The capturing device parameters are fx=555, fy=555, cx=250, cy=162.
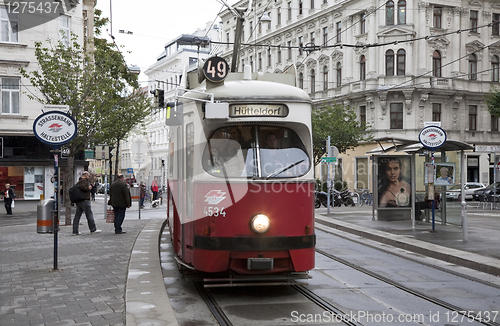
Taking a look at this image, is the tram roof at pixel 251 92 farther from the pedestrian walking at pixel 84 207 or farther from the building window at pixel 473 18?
the building window at pixel 473 18

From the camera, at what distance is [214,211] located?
7.34m

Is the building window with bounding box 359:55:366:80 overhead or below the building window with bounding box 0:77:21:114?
overhead

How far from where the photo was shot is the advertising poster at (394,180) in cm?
1869

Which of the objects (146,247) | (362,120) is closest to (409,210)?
(146,247)

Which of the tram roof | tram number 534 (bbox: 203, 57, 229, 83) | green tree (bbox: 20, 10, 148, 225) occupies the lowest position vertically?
the tram roof

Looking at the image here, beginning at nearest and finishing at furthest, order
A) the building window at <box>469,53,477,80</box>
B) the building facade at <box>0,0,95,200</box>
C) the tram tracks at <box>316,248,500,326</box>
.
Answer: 1. the tram tracks at <box>316,248,500,326</box>
2. the building facade at <box>0,0,95,200</box>
3. the building window at <box>469,53,477,80</box>

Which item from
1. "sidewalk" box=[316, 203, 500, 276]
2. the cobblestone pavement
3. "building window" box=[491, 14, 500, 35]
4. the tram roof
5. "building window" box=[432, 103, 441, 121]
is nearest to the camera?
the cobblestone pavement

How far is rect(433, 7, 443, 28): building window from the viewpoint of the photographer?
43.7 metres

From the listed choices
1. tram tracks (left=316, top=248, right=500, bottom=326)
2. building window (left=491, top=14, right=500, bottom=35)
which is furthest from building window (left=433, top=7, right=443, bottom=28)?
tram tracks (left=316, top=248, right=500, bottom=326)

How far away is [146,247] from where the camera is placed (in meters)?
11.9

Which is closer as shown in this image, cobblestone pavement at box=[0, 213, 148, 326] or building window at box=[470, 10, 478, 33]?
cobblestone pavement at box=[0, 213, 148, 326]

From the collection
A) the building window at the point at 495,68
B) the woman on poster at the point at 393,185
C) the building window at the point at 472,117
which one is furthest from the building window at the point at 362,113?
the woman on poster at the point at 393,185

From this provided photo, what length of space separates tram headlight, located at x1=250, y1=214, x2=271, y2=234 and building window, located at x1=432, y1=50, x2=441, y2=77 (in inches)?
1566

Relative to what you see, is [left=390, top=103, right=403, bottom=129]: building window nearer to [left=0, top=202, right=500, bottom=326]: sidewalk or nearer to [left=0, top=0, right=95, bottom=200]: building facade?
[left=0, top=0, right=95, bottom=200]: building facade
